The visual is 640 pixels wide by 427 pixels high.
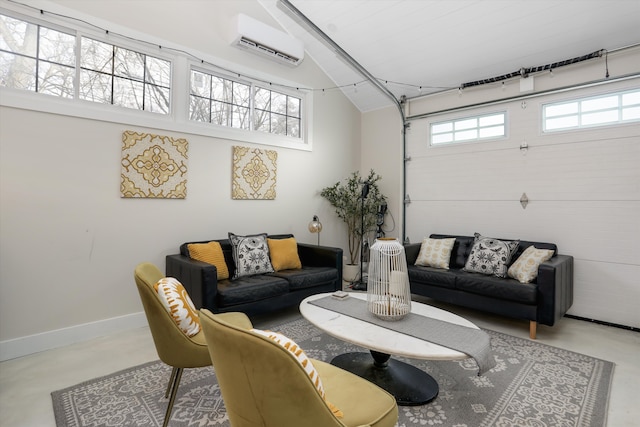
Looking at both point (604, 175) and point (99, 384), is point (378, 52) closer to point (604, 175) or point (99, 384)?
point (604, 175)

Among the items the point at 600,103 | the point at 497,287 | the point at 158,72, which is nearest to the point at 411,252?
the point at 497,287

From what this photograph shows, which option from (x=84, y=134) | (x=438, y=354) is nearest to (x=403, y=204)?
(x=438, y=354)

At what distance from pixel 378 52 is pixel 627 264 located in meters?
3.74

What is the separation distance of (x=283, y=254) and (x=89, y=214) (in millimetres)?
1941

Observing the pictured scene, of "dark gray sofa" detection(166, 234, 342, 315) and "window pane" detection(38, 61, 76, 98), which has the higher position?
"window pane" detection(38, 61, 76, 98)

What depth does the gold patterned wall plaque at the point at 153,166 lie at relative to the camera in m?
3.21

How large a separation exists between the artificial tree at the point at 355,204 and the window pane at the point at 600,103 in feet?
8.90

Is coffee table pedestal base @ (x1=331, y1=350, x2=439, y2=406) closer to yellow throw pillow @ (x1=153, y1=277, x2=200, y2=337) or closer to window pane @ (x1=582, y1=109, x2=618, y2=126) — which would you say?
yellow throw pillow @ (x1=153, y1=277, x2=200, y2=337)

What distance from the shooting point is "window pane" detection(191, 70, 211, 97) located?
3.81 metres

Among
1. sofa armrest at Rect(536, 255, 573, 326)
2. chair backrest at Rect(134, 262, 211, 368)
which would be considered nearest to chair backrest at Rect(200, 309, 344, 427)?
chair backrest at Rect(134, 262, 211, 368)

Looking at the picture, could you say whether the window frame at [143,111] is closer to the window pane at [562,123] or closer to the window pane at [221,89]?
the window pane at [221,89]

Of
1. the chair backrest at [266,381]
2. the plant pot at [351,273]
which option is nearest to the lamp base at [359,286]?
the plant pot at [351,273]

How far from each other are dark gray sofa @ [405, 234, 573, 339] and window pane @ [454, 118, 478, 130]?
157cm

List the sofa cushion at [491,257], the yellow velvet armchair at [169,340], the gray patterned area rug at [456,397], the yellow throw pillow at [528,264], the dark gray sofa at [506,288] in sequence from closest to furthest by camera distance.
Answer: the yellow velvet armchair at [169,340], the gray patterned area rug at [456,397], the dark gray sofa at [506,288], the yellow throw pillow at [528,264], the sofa cushion at [491,257]
